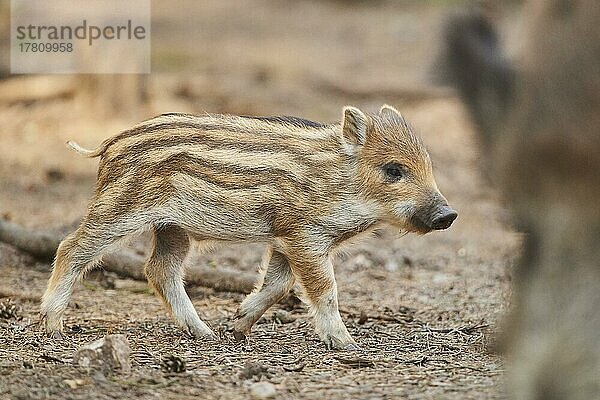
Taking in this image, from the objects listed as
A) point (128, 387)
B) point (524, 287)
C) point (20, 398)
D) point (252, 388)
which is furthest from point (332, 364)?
point (524, 287)

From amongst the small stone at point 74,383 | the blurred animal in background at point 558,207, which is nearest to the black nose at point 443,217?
the small stone at point 74,383

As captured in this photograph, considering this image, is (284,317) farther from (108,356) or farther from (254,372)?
(108,356)

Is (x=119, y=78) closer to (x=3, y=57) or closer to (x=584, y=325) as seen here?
(x=3, y=57)

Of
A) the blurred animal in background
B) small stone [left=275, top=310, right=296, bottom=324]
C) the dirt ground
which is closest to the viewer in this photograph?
the blurred animal in background

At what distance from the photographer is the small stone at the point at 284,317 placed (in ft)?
18.7

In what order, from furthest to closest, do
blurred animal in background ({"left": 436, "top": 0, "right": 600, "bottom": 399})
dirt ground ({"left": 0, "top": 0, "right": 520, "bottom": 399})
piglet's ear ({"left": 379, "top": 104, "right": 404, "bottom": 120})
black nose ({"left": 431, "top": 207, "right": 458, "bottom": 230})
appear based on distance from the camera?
piglet's ear ({"left": 379, "top": 104, "right": 404, "bottom": 120}) < black nose ({"left": 431, "top": 207, "right": 458, "bottom": 230}) < dirt ground ({"left": 0, "top": 0, "right": 520, "bottom": 399}) < blurred animal in background ({"left": 436, "top": 0, "right": 600, "bottom": 399})

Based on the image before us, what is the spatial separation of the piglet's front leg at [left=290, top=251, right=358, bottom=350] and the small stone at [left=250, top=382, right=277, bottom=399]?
0.76 m

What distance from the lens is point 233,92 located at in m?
13.2

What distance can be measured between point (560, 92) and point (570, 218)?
345 mm

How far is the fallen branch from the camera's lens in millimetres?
6219

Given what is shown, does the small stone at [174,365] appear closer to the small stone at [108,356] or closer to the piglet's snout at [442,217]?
the small stone at [108,356]

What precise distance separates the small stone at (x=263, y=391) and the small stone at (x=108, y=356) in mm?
518

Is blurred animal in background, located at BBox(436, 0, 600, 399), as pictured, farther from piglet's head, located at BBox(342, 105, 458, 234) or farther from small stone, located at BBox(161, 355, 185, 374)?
piglet's head, located at BBox(342, 105, 458, 234)

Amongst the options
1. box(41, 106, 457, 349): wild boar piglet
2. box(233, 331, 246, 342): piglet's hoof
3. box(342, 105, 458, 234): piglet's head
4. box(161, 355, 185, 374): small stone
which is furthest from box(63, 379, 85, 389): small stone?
box(342, 105, 458, 234): piglet's head
